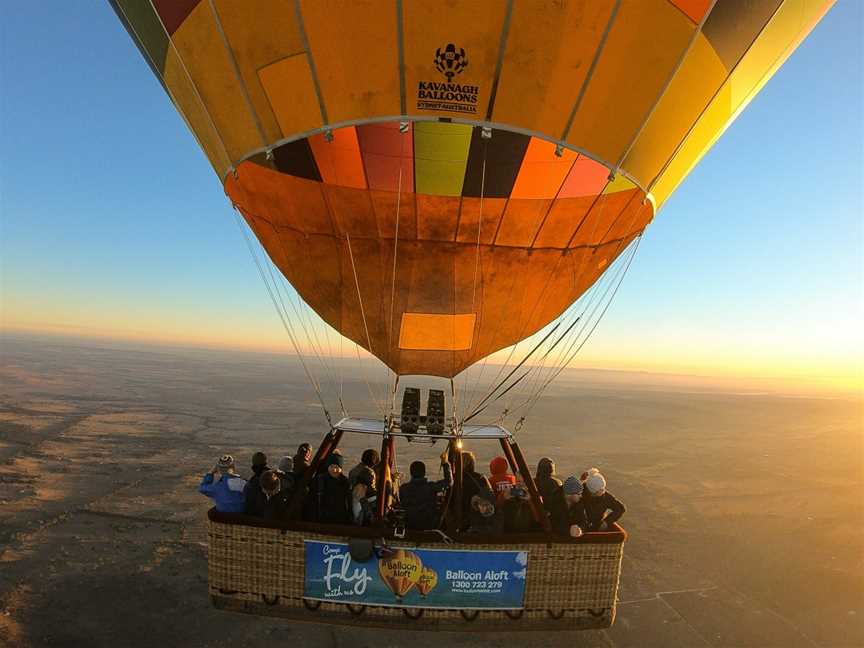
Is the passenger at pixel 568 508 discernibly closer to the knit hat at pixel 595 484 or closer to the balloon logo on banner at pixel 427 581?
the knit hat at pixel 595 484

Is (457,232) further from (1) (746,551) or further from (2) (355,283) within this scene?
(1) (746,551)

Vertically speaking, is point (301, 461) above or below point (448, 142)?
below

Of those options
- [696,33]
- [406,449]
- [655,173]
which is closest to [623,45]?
[696,33]

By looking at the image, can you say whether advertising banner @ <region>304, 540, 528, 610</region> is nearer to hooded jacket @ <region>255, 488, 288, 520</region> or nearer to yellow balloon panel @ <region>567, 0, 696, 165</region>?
hooded jacket @ <region>255, 488, 288, 520</region>

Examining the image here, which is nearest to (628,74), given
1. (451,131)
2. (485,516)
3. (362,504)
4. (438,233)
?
(451,131)

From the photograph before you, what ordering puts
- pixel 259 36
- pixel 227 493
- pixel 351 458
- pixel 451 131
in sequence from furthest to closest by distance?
pixel 351 458 → pixel 451 131 → pixel 259 36 → pixel 227 493

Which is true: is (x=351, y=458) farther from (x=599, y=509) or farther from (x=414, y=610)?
(x=599, y=509)
